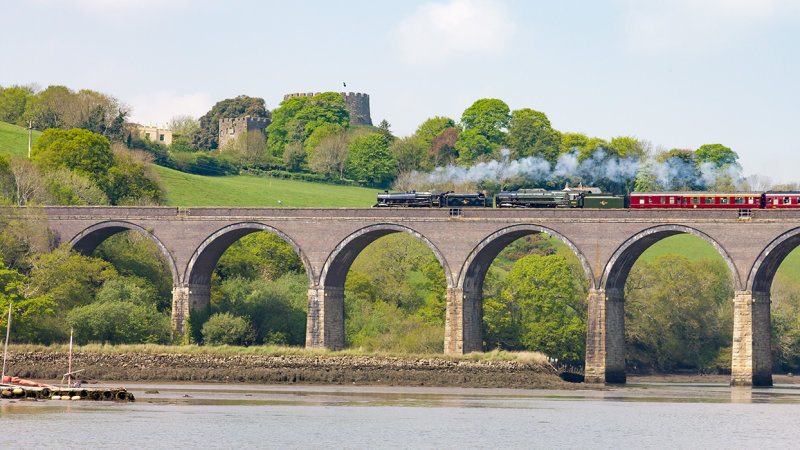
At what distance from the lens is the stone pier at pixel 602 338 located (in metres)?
82.2

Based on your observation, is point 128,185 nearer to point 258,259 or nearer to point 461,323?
point 258,259

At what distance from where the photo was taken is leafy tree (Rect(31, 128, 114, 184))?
105438 mm

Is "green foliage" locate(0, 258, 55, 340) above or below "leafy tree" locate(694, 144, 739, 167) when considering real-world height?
below

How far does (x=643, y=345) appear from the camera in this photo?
101m

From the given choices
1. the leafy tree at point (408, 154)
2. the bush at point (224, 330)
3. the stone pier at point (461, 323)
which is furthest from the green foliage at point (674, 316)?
the leafy tree at point (408, 154)

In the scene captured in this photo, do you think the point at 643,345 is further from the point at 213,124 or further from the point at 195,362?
the point at 213,124

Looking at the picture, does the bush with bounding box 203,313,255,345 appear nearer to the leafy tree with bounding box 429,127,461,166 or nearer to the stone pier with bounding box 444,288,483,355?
the stone pier with bounding box 444,288,483,355

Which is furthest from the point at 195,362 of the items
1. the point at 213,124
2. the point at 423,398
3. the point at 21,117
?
the point at 213,124

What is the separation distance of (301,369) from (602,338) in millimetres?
19706

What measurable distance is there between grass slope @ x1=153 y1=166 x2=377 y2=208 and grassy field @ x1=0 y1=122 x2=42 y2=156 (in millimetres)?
14191

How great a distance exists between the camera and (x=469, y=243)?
85438 millimetres

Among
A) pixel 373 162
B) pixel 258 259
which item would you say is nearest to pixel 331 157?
pixel 373 162

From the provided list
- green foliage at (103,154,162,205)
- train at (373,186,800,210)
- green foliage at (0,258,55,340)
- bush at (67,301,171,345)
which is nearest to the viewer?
train at (373,186,800,210)

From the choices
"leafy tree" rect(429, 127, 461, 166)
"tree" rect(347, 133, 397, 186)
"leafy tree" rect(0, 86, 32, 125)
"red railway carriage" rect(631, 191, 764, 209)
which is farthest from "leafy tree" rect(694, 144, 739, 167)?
"leafy tree" rect(0, 86, 32, 125)
